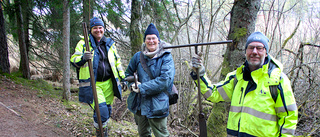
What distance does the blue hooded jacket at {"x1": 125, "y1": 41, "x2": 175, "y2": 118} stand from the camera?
9.11 feet

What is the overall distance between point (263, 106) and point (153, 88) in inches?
55.8

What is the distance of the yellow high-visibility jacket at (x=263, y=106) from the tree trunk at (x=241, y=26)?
65.7 inches

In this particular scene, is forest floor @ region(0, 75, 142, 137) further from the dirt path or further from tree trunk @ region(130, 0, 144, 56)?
tree trunk @ region(130, 0, 144, 56)

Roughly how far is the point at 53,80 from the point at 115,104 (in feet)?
20.4

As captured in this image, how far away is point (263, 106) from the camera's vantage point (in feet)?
6.49

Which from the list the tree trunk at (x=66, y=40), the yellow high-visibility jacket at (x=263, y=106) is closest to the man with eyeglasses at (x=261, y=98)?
the yellow high-visibility jacket at (x=263, y=106)

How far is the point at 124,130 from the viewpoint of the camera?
4.77 m

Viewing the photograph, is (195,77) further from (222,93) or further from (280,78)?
(280,78)

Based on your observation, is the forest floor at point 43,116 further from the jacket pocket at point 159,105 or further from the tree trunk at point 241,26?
the tree trunk at point 241,26

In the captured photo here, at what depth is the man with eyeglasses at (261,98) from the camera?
188 centimetres

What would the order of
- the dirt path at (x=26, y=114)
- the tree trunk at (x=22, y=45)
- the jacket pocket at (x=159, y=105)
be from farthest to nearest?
the tree trunk at (x=22, y=45), the dirt path at (x=26, y=114), the jacket pocket at (x=159, y=105)

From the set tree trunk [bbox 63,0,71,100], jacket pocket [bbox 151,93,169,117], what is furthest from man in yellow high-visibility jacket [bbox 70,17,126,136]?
tree trunk [bbox 63,0,71,100]

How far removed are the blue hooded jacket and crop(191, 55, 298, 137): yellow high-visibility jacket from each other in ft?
3.19

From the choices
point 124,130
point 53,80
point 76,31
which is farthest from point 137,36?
point 53,80
